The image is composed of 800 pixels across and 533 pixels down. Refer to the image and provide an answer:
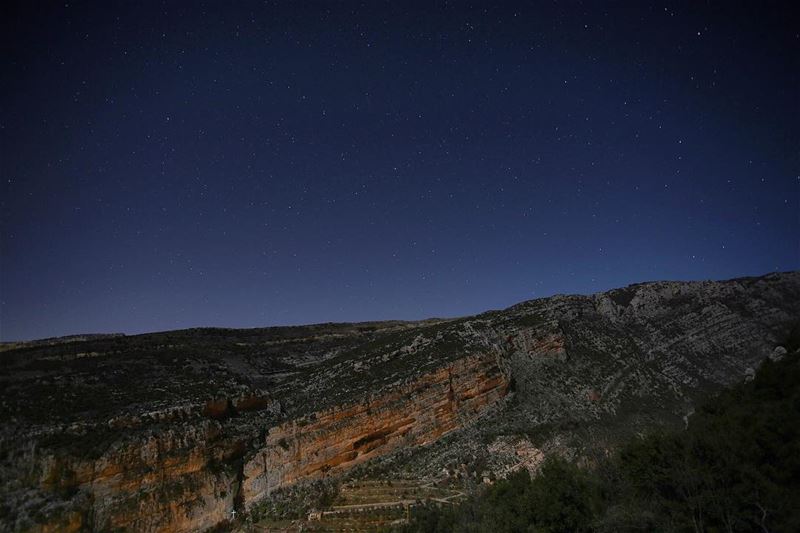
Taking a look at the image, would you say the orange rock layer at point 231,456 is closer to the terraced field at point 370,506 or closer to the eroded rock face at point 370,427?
the eroded rock face at point 370,427

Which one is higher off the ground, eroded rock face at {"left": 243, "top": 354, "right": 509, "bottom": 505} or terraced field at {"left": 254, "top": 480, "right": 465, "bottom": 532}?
eroded rock face at {"left": 243, "top": 354, "right": 509, "bottom": 505}

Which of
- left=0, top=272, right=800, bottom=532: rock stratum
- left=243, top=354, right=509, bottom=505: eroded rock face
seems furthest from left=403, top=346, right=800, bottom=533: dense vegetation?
left=0, top=272, right=800, bottom=532: rock stratum

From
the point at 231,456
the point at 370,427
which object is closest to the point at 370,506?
the point at 370,427

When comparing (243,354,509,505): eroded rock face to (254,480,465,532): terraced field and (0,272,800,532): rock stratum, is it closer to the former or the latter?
(0,272,800,532): rock stratum

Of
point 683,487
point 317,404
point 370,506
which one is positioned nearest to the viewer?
point 683,487

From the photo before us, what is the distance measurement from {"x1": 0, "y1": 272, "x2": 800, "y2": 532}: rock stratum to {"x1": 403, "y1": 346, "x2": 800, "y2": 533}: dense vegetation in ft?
42.5

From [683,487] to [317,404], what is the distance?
103 ft

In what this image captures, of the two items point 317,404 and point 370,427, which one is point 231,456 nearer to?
point 317,404

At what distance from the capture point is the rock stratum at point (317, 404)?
33438 mm

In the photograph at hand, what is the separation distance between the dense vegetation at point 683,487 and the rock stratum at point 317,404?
13.0m

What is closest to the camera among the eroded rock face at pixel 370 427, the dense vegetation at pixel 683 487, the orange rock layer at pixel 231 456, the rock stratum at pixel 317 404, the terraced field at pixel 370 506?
the dense vegetation at pixel 683 487

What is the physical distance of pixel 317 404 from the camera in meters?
43.8

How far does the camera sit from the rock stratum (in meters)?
33.4

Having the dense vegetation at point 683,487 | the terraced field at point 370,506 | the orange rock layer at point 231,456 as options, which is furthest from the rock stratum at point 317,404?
the dense vegetation at point 683,487
